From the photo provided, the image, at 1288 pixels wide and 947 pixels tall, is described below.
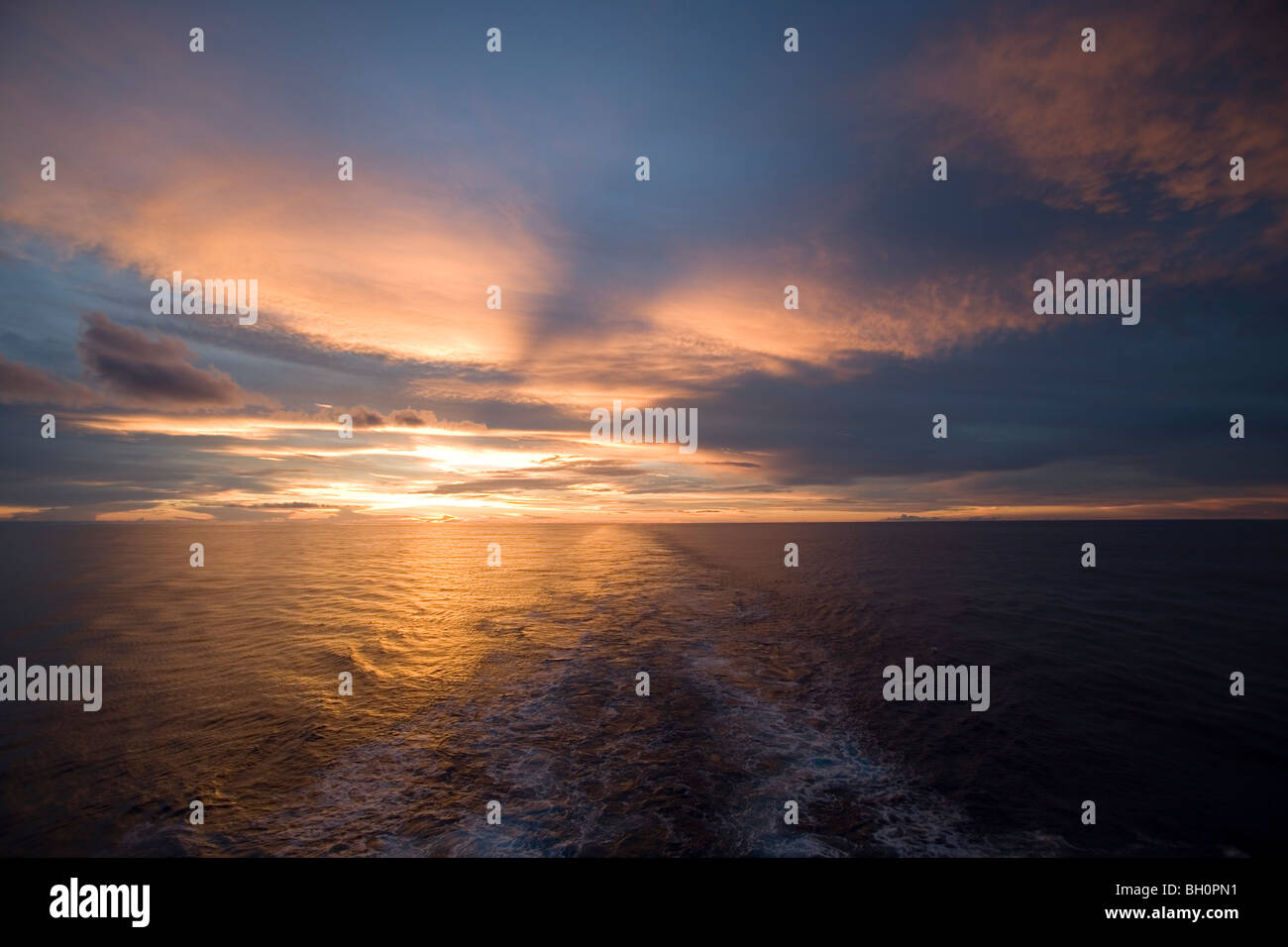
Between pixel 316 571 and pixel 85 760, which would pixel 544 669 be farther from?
pixel 316 571

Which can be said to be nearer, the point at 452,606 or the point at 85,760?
the point at 85,760

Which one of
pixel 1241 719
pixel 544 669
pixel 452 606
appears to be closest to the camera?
pixel 1241 719

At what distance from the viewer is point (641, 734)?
14461 mm

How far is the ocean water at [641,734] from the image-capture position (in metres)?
10.1

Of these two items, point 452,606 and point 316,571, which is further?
point 316,571

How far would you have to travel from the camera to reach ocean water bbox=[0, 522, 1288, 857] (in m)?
10.1

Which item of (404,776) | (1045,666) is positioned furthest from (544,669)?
(1045,666)
